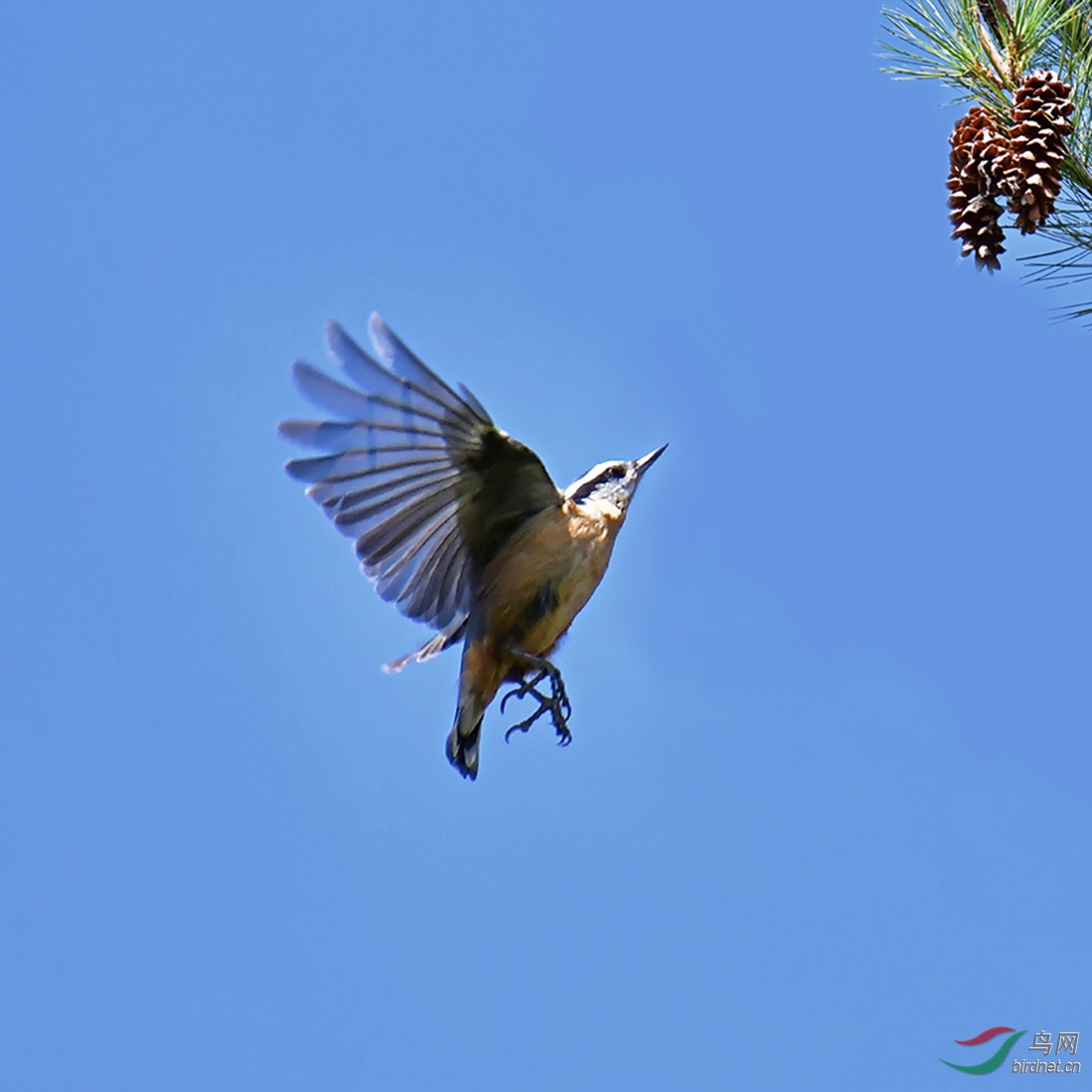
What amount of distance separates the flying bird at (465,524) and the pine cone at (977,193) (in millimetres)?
1192

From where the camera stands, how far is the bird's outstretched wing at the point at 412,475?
3006 mm

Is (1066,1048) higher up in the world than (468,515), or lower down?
lower down

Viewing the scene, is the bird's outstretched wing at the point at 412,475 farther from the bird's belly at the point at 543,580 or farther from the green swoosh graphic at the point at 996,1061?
the green swoosh graphic at the point at 996,1061

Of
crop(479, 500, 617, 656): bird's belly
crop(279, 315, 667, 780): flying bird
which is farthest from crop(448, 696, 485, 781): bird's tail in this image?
crop(479, 500, 617, 656): bird's belly

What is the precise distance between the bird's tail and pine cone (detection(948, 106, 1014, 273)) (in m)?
1.77

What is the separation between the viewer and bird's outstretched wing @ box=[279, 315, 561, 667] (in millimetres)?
3006

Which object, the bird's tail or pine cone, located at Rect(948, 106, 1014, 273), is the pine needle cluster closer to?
pine cone, located at Rect(948, 106, 1014, 273)

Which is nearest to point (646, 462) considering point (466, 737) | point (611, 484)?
point (611, 484)

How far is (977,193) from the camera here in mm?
2592

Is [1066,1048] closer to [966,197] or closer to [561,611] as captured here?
[561,611]

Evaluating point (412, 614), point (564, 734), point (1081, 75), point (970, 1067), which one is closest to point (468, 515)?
point (412, 614)

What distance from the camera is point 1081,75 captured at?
2.68m

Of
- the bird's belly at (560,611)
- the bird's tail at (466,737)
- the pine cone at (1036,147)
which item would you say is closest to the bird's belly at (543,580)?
the bird's belly at (560,611)

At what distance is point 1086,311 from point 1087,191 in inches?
10.7
